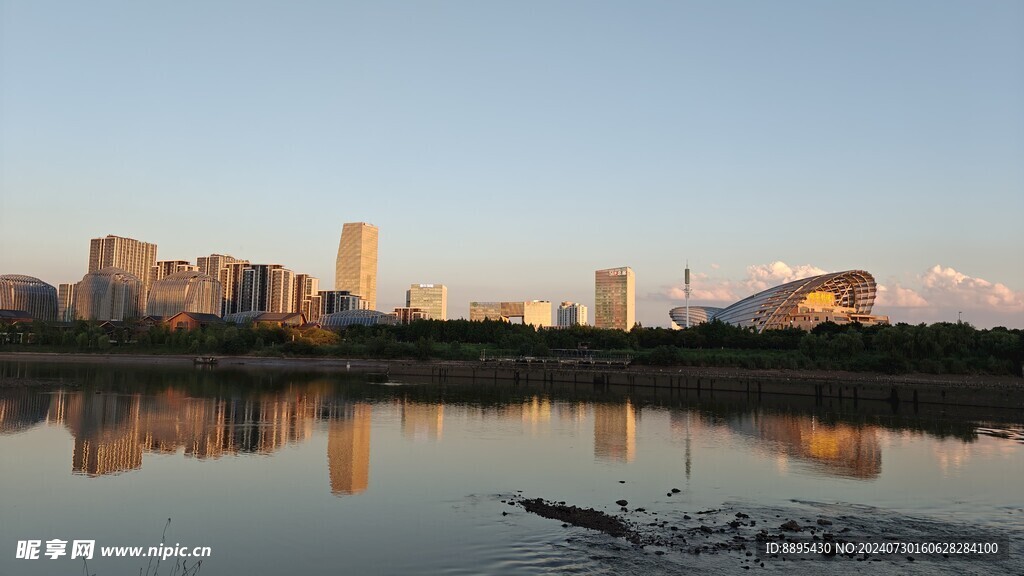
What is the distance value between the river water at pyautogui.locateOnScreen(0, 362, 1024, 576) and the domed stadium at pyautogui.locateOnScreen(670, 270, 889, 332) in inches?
3994

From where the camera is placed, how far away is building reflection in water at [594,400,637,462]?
105 feet

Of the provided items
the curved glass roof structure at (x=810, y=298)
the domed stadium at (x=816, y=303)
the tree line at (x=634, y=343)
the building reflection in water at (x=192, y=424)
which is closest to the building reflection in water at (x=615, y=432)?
the building reflection in water at (x=192, y=424)

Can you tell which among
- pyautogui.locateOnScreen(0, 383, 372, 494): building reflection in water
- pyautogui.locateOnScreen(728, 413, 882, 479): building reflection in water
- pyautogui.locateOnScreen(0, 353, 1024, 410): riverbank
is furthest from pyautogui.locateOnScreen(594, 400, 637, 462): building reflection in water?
pyautogui.locateOnScreen(0, 353, 1024, 410): riverbank

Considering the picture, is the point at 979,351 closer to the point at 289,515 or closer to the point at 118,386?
the point at 289,515

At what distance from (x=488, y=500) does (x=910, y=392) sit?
54566 mm

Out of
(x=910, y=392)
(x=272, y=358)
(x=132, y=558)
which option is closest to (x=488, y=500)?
(x=132, y=558)

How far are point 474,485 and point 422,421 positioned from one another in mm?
19425

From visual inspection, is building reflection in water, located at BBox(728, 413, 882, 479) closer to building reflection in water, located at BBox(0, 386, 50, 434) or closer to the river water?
the river water

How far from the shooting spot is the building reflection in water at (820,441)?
30.2 meters

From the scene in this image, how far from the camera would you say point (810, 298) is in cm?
15138

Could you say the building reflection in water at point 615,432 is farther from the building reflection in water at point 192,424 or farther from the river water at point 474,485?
the building reflection in water at point 192,424

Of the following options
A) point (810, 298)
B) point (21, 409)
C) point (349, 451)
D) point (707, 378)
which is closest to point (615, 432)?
point (349, 451)

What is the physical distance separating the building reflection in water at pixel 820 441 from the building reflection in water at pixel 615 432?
7.07 meters

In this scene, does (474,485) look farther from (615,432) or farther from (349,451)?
(615,432)
